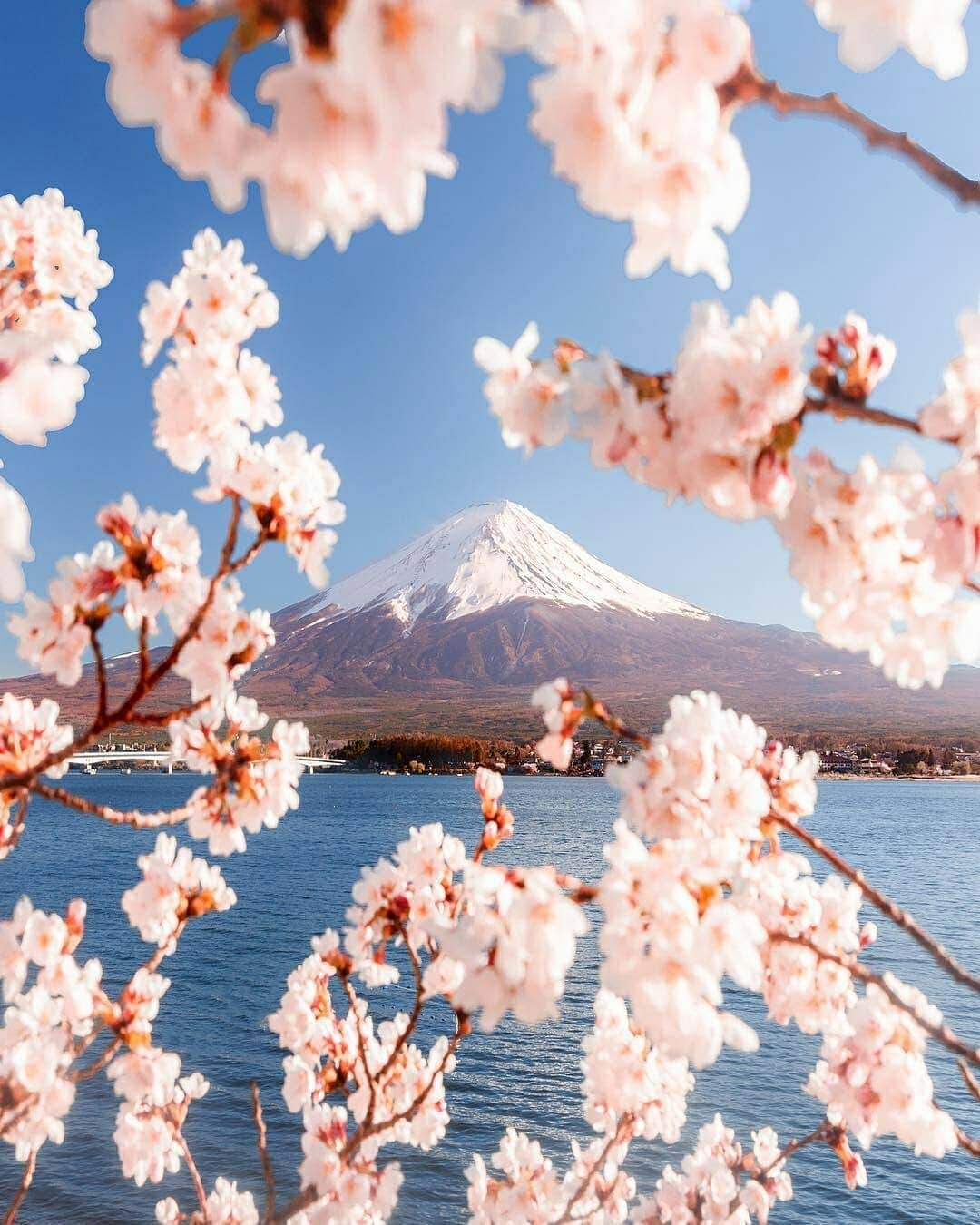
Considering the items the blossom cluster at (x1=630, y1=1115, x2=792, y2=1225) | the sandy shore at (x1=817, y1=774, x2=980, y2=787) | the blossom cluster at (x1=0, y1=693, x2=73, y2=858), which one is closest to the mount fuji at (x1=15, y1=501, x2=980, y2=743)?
the sandy shore at (x1=817, y1=774, x2=980, y2=787)

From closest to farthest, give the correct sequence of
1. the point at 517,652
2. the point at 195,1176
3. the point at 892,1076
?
the point at 892,1076, the point at 195,1176, the point at 517,652

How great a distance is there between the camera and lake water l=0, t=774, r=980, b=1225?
9703 mm

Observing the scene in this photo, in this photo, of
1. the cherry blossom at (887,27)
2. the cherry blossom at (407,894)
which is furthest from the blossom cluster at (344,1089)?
the cherry blossom at (887,27)

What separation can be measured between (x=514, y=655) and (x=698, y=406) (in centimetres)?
16036

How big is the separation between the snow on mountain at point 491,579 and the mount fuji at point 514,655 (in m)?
0.40

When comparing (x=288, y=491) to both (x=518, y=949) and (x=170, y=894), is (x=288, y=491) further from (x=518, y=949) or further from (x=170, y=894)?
(x=170, y=894)

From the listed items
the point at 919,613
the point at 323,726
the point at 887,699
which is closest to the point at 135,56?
the point at 919,613

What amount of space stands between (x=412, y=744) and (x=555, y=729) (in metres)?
102

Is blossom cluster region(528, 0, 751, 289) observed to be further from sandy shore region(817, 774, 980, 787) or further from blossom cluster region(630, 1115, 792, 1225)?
sandy shore region(817, 774, 980, 787)

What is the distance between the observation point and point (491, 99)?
0.62 meters

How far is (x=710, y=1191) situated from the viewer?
5.35 meters

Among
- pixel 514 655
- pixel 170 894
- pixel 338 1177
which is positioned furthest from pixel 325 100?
pixel 514 655

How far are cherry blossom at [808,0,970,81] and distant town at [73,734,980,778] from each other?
79.5m

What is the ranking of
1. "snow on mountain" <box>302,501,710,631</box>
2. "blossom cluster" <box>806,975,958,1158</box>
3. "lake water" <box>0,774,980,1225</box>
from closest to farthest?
"blossom cluster" <box>806,975,958,1158</box> < "lake water" <box>0,774,980,1225</box> < "snow on mountain" <box>302,501,710,631</box>
